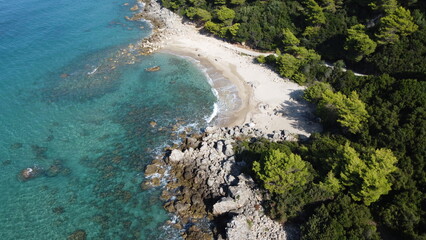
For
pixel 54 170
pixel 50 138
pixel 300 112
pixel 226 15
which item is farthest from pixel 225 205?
pixel 226 15

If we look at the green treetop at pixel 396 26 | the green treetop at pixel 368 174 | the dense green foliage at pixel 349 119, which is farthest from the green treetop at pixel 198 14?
the green treetop at pixel 368 174

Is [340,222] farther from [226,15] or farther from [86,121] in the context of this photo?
[226,15]

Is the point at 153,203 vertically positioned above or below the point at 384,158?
below

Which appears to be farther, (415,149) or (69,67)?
(69,67)

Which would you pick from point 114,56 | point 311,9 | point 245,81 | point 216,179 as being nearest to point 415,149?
point 216,179

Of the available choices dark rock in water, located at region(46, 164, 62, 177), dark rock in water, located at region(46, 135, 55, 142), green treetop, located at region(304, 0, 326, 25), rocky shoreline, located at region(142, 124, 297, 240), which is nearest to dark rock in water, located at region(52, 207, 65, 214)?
dark rock in water, located at region(46, 164, 62, 177)

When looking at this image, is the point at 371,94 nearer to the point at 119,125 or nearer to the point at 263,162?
the point at 263,162
